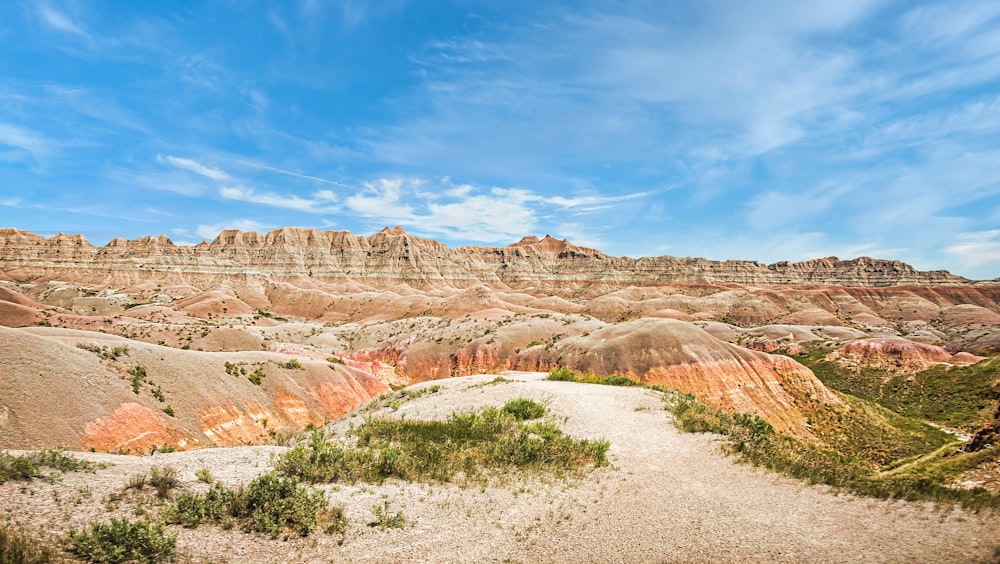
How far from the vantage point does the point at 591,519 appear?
902 cm

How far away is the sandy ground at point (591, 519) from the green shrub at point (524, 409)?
17.8 ft

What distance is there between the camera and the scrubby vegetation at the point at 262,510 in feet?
24.5

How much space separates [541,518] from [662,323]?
121ft

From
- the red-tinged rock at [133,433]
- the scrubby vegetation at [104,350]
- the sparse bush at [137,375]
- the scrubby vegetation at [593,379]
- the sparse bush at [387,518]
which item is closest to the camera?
the sparse bush at [387,518]

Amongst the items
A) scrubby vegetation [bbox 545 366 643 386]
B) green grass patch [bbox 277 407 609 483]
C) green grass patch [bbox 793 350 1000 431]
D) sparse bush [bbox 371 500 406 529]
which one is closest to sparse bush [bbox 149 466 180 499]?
green grass patch [bbox 277 407 609 483]

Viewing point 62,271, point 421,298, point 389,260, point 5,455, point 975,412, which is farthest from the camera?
point 389,260

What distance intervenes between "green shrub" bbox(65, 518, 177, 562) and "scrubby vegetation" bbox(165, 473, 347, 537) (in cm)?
107

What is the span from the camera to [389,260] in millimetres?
192875

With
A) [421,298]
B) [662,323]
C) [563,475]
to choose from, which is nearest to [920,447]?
[662,323]

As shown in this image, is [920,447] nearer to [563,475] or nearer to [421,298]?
[563,475]

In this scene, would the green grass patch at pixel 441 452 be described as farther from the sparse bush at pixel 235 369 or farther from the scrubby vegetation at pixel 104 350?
the sparse bush at pixel 235 369

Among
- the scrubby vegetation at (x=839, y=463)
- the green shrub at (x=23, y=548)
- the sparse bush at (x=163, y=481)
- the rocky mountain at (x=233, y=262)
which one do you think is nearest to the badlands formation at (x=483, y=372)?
the scrubby vegetation at (x=839, y=463)

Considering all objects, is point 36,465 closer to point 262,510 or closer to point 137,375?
point 262,510

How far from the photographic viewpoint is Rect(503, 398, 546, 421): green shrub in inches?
679
